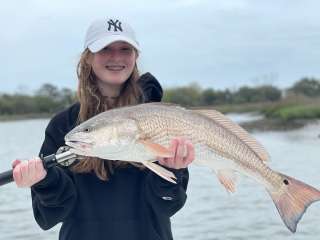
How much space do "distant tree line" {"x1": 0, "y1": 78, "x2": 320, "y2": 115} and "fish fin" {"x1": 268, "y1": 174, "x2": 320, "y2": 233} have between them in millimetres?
64122

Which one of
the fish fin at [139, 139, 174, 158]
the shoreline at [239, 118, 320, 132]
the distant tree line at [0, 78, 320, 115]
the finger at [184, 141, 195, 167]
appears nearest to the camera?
the fish fin at [139, 139, 174, 158]

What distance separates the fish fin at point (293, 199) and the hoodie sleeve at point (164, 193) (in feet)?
2.00

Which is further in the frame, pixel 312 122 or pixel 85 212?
pixel 312 122

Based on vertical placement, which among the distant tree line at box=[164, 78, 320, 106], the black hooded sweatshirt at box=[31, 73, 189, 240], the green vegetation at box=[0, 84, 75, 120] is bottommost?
the green vegetation at box=[0, 84, 75, 120]

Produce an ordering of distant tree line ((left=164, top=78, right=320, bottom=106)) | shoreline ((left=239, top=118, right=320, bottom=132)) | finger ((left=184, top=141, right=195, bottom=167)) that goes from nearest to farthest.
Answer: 1. finger ((left=184, top=141, right=195, bottom=167))
2. shoreline ((left=239, top=118, right=320, bottom=132))
3. distant tree line ((left=164, top=78, right=320, bottom=106))

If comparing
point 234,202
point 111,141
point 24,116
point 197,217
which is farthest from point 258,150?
point 24,116

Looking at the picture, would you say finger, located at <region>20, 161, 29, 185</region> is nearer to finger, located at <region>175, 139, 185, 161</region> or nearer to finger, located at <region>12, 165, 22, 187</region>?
finger, located at <region>12, 165, 22, 187</region>

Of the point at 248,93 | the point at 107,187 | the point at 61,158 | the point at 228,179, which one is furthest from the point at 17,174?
the point at 248,93

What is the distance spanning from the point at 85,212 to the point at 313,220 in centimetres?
881

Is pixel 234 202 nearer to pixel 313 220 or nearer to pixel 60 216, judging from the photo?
pixel 313 220

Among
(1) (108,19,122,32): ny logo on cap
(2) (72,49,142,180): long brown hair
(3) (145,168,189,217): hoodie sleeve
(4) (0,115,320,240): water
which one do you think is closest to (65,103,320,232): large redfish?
(3) (145,168,189,217): hoodie sleeve

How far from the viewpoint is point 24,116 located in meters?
77.2

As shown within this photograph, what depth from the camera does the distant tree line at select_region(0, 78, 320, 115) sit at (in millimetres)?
70875

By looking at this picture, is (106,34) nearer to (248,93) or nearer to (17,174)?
(17,174)
